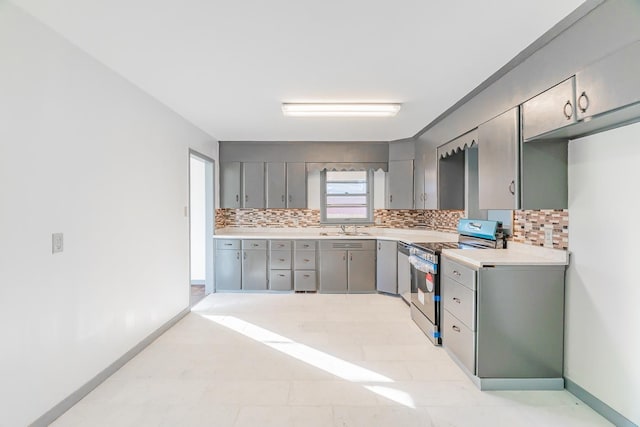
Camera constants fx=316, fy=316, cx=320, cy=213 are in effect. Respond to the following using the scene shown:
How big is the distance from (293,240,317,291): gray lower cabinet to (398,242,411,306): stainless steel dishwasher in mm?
1239

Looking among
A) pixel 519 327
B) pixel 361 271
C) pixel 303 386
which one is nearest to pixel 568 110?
pixel 519 327

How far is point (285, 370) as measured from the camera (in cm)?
252

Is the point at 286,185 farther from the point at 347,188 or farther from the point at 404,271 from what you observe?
the point at 404,271

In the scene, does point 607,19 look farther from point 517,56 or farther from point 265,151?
point 265,151

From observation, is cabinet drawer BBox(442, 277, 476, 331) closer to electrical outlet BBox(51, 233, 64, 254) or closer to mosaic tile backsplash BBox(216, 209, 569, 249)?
mosaic tile backsplash BBox(216, 209, 569, 249)

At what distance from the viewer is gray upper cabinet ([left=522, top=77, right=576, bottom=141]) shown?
1810 millimetres

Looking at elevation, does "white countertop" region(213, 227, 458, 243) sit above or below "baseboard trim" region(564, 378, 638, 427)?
above

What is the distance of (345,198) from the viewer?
17.4 feet

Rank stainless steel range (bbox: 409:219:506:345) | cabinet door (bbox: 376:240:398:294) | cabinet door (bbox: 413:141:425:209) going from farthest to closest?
cabinet door (bbox: 376:240:398:294), cabinet door (bbox: 413:141:425:209), stainless steel range (bbox: 409:219:506:345)

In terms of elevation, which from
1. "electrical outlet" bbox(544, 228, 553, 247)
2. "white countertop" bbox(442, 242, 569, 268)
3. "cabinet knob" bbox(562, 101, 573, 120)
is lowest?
"white countertop" bbox(442, 242, 569, 268)

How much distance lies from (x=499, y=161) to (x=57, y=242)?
10.2 feet

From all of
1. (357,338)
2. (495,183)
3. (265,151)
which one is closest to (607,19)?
(495,183)

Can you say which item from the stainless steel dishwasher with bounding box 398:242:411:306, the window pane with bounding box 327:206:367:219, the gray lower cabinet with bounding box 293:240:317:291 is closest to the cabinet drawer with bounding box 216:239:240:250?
the gray lower cabinet with bounding box 293:240:317:291

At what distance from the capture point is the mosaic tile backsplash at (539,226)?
2283 millimetres
